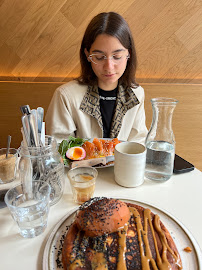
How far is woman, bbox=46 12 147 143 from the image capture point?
4.76ft

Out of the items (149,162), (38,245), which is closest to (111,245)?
(38,245)

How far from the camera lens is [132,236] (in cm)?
Result: 68

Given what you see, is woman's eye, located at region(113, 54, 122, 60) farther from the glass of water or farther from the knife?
the glass of water

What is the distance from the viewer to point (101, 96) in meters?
1.77

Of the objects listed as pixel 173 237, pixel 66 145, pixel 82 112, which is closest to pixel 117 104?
pixel 82 112

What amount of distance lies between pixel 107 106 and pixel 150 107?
28.4 inches

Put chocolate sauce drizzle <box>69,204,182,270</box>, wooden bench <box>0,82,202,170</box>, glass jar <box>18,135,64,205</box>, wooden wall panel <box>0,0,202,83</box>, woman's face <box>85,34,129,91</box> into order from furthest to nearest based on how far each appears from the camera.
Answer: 1. wooden bench <box>0,82,202,170</box>
2. wooden wall panel <box>0,0,202,83</box>
3. woman's face <box>85,34,129,91</box>
4. glass jar <box>18,135,64,205</box>
5. chocolate sauce drizzle <box>69,204,182,270</box>

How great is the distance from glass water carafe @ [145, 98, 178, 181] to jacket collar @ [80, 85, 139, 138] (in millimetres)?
726

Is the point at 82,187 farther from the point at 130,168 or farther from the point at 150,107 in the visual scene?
the point at 150,107

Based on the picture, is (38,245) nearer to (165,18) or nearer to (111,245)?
(111,245)

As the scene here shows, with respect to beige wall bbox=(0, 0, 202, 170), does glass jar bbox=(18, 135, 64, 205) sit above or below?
below

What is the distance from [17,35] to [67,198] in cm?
186

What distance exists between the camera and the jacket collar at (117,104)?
1695 mm

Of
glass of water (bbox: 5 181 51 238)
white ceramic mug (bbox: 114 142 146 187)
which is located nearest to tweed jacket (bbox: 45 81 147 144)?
white ceramic mug (bbox: 114 142 146 187)
